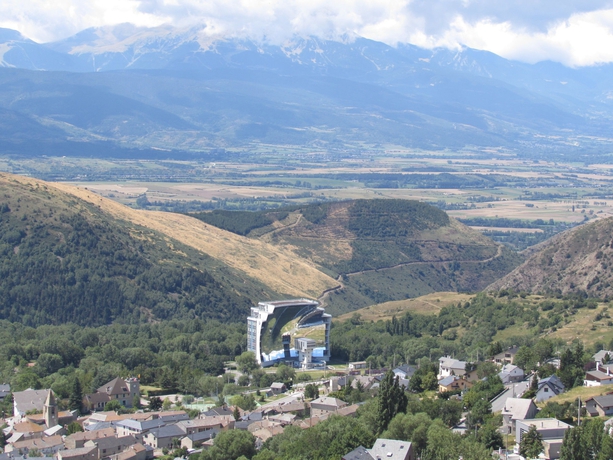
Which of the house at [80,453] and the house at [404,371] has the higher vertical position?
the house at [404,371]

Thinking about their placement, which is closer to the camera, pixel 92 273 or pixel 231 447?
pixel 231 447

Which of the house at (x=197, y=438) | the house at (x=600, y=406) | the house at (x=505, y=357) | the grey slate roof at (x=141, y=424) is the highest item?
the house at (x=600, y=406)

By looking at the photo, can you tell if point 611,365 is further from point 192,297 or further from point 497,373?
point 192,297

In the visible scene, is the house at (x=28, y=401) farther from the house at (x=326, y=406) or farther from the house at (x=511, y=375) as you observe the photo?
the house at (x=511, y=375)

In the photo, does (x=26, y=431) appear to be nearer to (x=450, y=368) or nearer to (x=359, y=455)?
(x=359, y=455)

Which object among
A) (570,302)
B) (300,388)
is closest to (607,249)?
(570,302)

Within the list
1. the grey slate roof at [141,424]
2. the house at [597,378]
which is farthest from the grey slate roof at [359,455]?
the house at [597,378]

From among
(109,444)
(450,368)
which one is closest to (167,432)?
(109,444)
